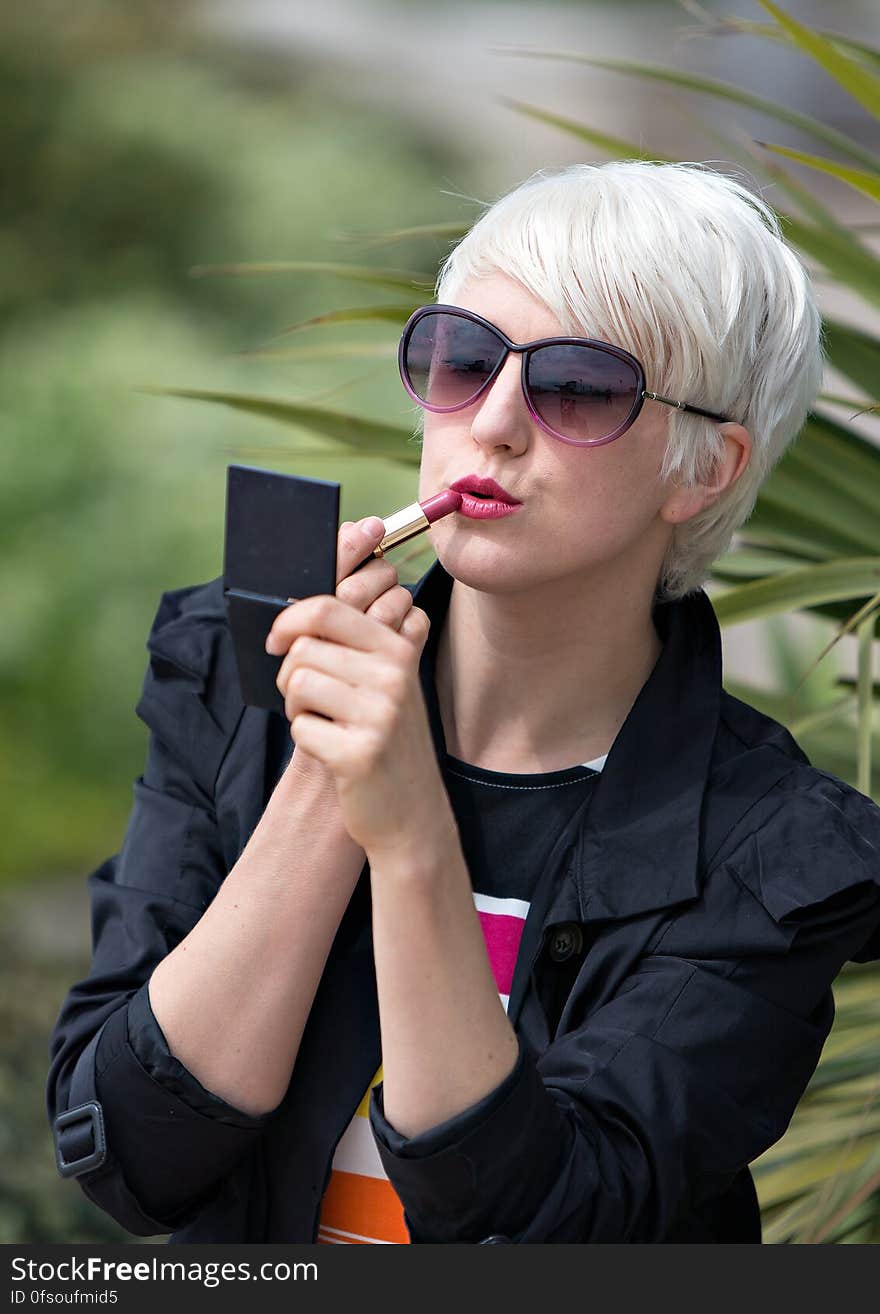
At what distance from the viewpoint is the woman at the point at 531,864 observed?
51.4 inches

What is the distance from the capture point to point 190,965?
1410 mm

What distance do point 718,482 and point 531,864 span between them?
1.54ft

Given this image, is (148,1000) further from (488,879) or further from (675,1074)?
(675,1074)

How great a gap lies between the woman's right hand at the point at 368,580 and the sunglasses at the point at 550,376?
0.24m

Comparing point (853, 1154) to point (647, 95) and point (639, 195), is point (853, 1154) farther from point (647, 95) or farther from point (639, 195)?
point (647, 95)

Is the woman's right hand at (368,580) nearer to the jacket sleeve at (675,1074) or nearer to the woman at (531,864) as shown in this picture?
the woman at (531,864)

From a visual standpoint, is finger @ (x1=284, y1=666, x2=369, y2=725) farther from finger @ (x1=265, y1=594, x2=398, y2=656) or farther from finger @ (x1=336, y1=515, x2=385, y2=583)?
finger @ (x1=336, y1=515, x2=385, y2=583)

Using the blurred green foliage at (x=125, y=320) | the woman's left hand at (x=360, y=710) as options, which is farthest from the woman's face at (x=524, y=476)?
the blurred green foliage at (x=125, y=320)

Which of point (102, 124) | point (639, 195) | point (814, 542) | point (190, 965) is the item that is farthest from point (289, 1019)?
point (102, 124)

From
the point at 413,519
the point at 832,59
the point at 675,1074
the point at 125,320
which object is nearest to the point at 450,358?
the point at 413,519

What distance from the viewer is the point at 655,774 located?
5.19 feet

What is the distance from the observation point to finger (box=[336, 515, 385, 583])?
1.30m

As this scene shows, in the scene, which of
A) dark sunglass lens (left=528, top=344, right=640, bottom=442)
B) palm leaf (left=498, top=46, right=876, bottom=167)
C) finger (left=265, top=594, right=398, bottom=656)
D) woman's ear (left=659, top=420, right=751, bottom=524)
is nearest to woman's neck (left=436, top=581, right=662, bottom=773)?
woman's ear (left=659, top=420, right=751, bottom=524)

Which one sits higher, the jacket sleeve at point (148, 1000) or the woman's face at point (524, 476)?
the woman's face at point (524, 476)
